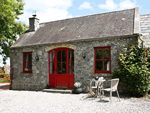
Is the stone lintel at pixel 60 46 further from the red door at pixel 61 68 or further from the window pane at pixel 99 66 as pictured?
the window pane at pixel 99 66

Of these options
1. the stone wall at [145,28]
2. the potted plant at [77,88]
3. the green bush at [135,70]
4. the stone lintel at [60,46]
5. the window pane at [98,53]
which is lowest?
the potted plant at [77,88]

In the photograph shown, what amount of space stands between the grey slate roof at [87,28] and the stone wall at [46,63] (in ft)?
1.08

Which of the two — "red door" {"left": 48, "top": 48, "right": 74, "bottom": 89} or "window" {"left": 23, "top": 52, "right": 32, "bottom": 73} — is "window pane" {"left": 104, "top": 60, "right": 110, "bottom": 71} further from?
"window" {"left": 23, "top": 52, "right": 32, "bottom": 73}

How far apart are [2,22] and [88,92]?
11549 mm

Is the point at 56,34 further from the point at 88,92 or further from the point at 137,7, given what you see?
the point at 137,7

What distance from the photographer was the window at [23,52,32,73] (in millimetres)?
11867

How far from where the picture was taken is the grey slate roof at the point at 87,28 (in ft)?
30.8

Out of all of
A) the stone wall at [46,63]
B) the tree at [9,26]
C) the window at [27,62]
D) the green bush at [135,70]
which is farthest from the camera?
the tree at [9,26]

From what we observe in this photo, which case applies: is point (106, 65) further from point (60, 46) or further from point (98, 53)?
point (60, 46)

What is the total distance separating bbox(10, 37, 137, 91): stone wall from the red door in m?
0.31

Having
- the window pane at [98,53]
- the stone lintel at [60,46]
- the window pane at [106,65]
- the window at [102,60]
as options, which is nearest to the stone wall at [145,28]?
the window at [102,60]

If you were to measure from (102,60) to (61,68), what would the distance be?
2613 millimetres

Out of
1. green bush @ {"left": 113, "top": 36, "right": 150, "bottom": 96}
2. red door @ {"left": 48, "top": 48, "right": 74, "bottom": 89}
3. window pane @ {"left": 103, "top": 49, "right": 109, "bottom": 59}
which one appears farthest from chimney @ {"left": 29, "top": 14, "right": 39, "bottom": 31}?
green bush @ {"left": 113, "top": 36, "right": 150, "bottom": 96}

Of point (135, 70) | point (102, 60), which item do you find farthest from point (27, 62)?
point (135, 70)
